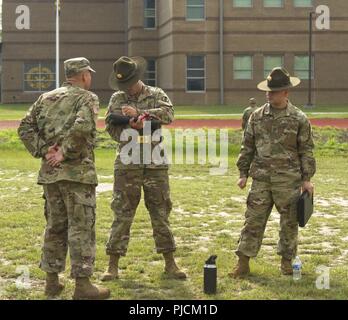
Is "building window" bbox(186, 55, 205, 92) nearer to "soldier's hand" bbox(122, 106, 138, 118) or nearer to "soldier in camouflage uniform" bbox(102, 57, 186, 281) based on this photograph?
"soldier in camouflage uniform" bbox(102, 57, 186, 281)

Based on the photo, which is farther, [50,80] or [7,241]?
[50,80]

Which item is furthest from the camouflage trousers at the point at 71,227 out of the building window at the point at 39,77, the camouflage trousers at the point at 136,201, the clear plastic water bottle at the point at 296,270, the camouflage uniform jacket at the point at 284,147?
the building window at the point at 39,77

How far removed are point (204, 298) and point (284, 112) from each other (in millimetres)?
2106

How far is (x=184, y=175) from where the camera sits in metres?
16.5

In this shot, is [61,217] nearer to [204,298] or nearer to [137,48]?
[204,298]

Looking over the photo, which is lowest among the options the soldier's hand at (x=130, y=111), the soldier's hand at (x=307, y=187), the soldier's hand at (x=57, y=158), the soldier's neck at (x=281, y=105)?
the soldier's hand at (x=307, y=187)

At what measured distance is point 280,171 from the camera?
6645 mm

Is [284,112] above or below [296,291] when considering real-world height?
above

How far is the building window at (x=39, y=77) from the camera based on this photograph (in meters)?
49.2

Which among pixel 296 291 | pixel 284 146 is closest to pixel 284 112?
pixel 284 146

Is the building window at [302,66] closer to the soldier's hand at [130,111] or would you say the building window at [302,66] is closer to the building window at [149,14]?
the building window at [149,14]

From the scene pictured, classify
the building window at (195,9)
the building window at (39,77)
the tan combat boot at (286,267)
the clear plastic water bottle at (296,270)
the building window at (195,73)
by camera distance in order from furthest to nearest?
the building window at (39,77), the building window at (195,73), the building window at (195,9), the tan combat boot at (286,267), the clear plastic water bottle at (296,270)

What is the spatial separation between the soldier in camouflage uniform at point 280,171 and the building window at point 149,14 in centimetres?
3976

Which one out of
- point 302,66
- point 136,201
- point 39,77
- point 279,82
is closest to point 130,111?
point 136,201
